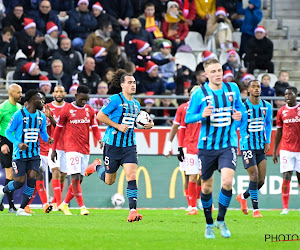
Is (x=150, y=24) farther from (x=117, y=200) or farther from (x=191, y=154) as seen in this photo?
(x=191, y=154)

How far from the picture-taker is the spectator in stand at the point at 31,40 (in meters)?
22.6

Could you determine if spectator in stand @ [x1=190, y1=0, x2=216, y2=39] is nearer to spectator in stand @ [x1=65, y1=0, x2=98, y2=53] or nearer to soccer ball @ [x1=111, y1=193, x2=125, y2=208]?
spectator in stand @ [x1=65, y1=0, x2=98, y2=53]

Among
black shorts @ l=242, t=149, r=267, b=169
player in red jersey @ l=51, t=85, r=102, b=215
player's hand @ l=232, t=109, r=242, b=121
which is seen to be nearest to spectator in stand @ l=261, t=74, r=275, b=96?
black shorts @ l=242, t=149, r=267, b=169

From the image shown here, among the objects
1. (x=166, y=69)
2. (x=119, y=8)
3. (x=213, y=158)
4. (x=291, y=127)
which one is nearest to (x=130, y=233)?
(x=213, y=158)

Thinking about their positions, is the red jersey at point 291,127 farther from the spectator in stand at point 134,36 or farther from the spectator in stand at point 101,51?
the spectator in stand at point 134,36

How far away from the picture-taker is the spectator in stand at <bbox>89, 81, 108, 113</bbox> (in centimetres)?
2139

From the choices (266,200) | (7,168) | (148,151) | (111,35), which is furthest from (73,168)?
(111,35)

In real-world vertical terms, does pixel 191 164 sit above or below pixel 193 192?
above

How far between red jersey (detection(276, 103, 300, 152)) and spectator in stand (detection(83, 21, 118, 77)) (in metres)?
7.02

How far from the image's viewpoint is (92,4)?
2555 cm

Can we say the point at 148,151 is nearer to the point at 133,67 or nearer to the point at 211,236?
the point at 133,67

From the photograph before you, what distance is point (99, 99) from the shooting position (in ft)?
70.5

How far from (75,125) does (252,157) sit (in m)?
3.64

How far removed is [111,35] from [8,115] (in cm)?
792
